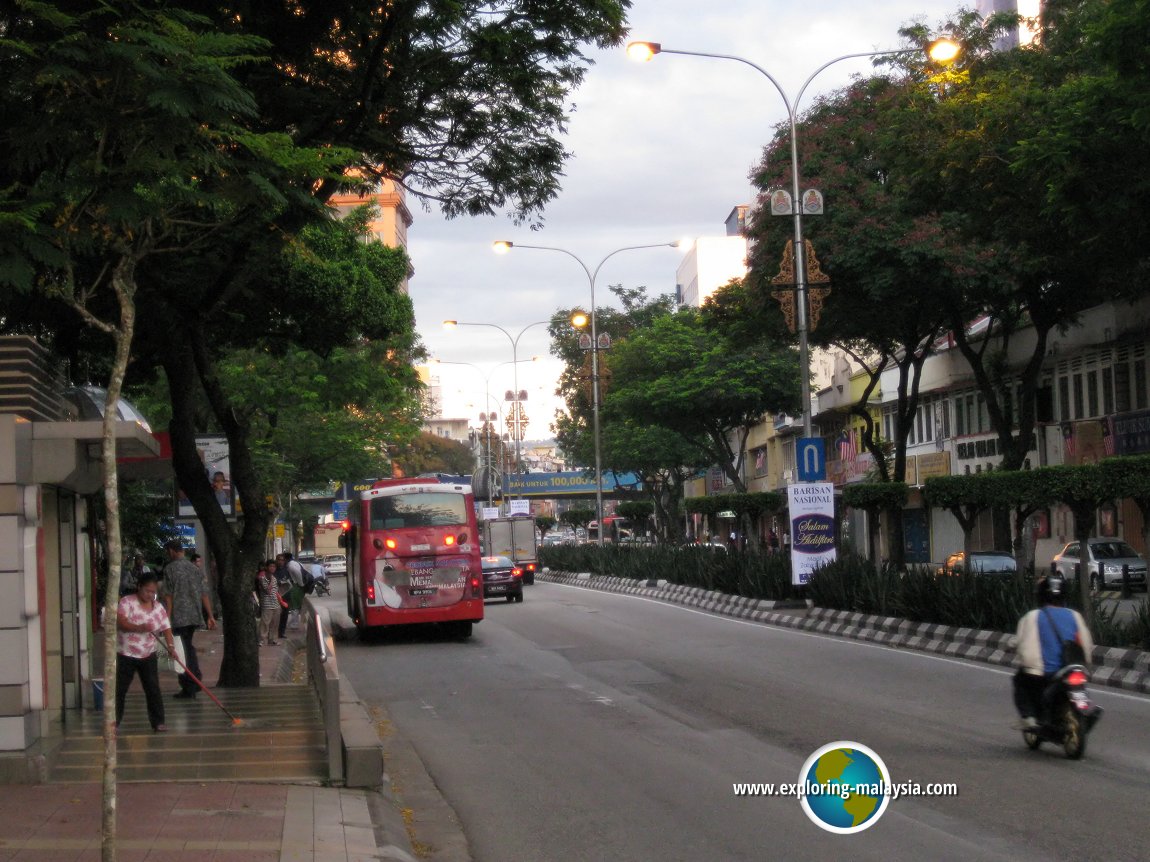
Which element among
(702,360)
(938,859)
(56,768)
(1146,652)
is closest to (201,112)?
(56,768)

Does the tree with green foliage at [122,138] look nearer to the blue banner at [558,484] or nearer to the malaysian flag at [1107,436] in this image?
the malaysian flag at [1107,436]

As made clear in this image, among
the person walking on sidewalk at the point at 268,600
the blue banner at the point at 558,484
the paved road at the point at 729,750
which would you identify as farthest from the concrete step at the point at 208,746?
the blue banner at the point at 558,484

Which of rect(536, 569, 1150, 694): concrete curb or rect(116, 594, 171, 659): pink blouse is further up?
rect(116, 594, 171, 659): pink blouse

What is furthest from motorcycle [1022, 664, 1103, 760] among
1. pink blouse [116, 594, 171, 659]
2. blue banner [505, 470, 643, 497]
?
blue banner [505, 470, 643, 497]

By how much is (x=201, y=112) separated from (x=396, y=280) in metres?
16.2

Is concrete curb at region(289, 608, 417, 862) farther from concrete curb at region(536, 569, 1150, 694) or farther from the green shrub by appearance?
the green shrub

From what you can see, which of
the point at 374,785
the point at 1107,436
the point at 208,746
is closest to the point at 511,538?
the point at 1107,436

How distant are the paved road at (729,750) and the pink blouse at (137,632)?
9.07 ft

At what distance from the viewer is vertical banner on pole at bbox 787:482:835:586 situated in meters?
27.8

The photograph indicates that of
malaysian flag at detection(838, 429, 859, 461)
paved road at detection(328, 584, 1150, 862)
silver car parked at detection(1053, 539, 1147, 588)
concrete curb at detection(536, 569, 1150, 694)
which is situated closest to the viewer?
paved road at detection(328, 584, 1150, 862)

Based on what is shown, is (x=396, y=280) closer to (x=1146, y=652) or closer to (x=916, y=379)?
(x=1146, y=652)

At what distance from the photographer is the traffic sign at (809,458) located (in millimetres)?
26891

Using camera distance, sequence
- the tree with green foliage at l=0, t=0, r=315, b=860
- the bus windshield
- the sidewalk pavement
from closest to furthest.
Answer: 1. the sidewalk pavement
2. the tree with green foliage at l=0, t=0, r=315, b=860
3. the bus windshield

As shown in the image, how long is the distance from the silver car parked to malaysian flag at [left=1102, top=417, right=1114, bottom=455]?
3.43 m
